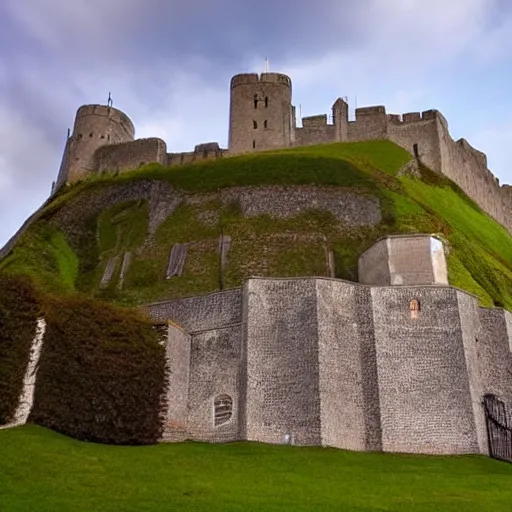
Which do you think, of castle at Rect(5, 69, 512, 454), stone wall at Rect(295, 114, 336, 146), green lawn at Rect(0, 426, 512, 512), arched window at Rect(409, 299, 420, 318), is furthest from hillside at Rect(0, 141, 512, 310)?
green lawn at Rect(0, 426, 512, 512)

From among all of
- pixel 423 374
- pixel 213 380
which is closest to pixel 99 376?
pixel 213 380

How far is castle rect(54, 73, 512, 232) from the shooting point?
222 feet

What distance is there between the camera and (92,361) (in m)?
32.3

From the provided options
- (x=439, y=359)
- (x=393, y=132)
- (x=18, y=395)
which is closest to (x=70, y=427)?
(x=18, y=395)

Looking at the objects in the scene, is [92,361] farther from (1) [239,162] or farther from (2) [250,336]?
(1) [239,162]

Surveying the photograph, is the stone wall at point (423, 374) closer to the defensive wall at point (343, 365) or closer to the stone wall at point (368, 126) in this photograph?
the defensive wall at point (343, 365)

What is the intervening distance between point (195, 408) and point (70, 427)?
22.2ft

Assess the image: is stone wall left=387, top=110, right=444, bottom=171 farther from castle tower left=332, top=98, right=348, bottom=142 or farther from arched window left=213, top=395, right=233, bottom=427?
arched window left=213, top=395, right=233, bottom=427

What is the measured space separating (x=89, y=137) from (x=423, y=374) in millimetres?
46856

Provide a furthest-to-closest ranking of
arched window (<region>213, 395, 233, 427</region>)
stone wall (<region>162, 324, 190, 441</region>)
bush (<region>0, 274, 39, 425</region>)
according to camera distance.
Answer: arched window (<region>213, 395, 233, 427</region>)
stone wall (<region>162, 324, 190, 441</region>)
bush (<region>0, 274, 39, 425</region>)

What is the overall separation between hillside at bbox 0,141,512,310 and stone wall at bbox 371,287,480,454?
621 centimetres

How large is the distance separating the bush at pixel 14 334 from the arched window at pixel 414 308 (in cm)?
1788

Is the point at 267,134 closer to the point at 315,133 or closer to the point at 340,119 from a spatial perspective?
the point at 315,133

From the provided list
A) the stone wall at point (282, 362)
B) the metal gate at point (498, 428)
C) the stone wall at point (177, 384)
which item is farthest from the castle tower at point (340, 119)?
the metal gate at point (498, 428)
